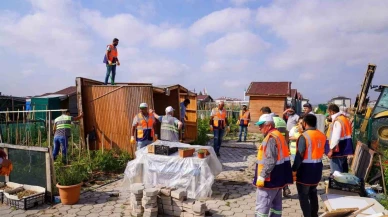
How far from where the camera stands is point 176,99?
10.6 m

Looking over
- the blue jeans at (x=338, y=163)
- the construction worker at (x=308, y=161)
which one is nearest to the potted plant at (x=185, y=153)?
the construction worker at (x=308, y=161)

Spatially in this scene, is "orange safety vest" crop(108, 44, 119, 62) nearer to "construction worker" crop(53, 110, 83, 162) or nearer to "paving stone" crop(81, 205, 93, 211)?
"construction worker" crop(53, 110, 83, 162)

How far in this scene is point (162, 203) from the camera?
502 centimetres

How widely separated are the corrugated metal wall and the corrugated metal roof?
30.9 feet

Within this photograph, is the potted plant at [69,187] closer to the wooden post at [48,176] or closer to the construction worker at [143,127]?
the wooden post at [48,176]

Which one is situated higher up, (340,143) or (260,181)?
(340,143)

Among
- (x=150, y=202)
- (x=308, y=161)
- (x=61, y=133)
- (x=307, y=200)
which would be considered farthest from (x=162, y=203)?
(x=61, y=133)

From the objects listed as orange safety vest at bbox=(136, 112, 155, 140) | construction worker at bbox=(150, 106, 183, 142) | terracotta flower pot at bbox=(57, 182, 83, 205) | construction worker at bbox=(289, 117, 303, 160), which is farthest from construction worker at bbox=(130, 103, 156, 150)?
construction worker at bbox=(289, 117, 303, 160)

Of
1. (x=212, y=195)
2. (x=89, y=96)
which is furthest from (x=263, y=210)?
(x=89, y=96)

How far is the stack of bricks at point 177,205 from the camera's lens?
4.69 m

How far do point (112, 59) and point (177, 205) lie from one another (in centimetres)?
652

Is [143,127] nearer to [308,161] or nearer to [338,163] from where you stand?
[308,161]

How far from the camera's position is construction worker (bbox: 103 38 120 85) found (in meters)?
9.75

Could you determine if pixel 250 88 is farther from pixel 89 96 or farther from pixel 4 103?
pixel 4 103
